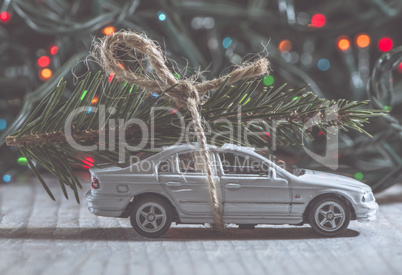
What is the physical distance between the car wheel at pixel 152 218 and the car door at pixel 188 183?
1.2 inches

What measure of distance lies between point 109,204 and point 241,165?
0.28m

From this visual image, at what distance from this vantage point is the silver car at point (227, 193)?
987 millimetres

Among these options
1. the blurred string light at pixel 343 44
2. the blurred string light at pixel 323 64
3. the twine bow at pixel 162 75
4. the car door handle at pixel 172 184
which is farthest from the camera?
the blurred string light at pixel 323 64

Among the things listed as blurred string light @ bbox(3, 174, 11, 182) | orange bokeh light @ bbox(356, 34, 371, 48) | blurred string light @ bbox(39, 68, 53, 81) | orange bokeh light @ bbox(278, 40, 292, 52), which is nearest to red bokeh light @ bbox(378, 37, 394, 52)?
orange bokeh light @ bbox(356, 34, 371, 48)

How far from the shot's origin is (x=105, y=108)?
92 centimetres

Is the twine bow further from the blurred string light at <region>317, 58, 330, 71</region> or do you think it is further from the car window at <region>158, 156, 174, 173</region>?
the blurred string light at <region>317, 58, 330, 71</region>

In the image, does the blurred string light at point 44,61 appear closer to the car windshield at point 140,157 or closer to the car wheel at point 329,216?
the car windshield at point 140,157

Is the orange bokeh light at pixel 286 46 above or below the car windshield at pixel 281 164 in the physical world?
above

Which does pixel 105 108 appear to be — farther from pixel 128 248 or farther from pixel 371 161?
pixel 371 161

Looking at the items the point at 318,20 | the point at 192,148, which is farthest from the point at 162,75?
the point at 318,20

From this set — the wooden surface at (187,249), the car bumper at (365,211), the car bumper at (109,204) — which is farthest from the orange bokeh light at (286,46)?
the car bumper at (109,204)

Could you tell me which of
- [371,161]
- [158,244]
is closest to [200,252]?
[158,244]

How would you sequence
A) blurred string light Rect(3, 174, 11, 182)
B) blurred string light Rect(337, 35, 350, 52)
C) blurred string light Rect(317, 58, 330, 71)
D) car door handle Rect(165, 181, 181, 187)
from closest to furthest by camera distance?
car door handle Rect(165, 181, 181, 187) < blurred string light Rect(3, 174, 11, 182) < blurred string light Rect(337, 35, 350, 52) < blurred string light Rect(317, 58, 330, 71)

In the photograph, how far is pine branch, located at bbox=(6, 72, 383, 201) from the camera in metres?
0.91
